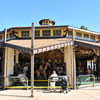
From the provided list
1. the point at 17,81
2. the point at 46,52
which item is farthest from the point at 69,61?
the point at 17,81

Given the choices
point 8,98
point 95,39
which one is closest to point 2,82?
point 8,98

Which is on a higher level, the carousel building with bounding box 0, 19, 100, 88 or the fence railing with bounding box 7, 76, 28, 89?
the carousel building with bounding box 0, 19, 100, 88

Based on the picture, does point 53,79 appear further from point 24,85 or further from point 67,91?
point 24,85

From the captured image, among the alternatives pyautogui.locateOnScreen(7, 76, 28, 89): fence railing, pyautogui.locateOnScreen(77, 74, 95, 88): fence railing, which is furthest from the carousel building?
pyautogui.locateOnScreen(77, 74, 95, 88): fence railing

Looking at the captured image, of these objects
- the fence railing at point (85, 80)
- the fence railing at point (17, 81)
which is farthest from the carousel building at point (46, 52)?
the fence railing at point (85, 80)

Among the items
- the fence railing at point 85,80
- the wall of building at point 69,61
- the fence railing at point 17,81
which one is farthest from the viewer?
the wall of building at point 69,61

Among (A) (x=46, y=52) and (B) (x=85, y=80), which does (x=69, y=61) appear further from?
(A) (x=46, y=52)

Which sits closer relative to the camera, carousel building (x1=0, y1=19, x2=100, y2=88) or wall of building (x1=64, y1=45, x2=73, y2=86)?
carousel building (x1=0, y1=19, x2=100, y2=88)

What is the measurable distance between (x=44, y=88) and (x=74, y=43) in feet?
14.6

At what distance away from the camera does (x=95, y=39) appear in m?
18.6

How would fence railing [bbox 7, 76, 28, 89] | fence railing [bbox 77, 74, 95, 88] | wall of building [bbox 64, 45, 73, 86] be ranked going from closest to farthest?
fence railing [bbox 7, 76, 28, 89] < fence railing [bbox 77, 74, 95, 88] < wall of building [bbox 64, 45, 73, 86]

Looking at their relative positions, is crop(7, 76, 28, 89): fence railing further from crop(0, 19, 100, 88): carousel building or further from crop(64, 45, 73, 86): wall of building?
crop(64, 45, 73, 86): wall of building

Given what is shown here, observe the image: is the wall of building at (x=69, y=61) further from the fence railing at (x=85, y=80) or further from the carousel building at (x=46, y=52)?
the fence railing at (x=85, y=80)

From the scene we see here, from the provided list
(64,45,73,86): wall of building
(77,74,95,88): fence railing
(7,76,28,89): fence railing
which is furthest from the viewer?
(64,45,73,86): wall of building
